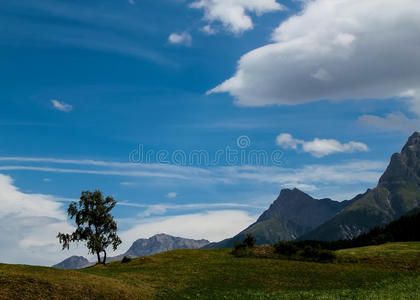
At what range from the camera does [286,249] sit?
87.2m

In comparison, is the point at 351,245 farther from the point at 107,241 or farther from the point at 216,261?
the point at 107,241

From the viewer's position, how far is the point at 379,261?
244ft

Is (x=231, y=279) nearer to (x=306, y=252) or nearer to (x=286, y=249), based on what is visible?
(x=306, y=252)

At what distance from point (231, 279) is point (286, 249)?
32.3 metres

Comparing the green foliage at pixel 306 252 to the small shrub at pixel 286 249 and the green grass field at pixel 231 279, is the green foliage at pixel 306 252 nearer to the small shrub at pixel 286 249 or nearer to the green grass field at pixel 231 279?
the small shrub at pixel 286 249

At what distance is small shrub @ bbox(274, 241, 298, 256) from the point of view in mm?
85925

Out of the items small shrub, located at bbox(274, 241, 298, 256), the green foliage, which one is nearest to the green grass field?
the green foliage

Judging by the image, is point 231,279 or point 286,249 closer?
point 231,279

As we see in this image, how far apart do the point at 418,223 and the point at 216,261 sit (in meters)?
78.4

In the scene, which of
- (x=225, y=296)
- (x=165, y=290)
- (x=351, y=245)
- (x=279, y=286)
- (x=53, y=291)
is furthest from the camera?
(x=351, y=245)

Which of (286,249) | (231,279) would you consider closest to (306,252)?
(286,249)

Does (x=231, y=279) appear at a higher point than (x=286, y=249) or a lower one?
lower

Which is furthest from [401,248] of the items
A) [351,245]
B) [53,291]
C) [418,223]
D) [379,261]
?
[53,291]

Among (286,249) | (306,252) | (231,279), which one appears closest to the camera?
(231,279)
